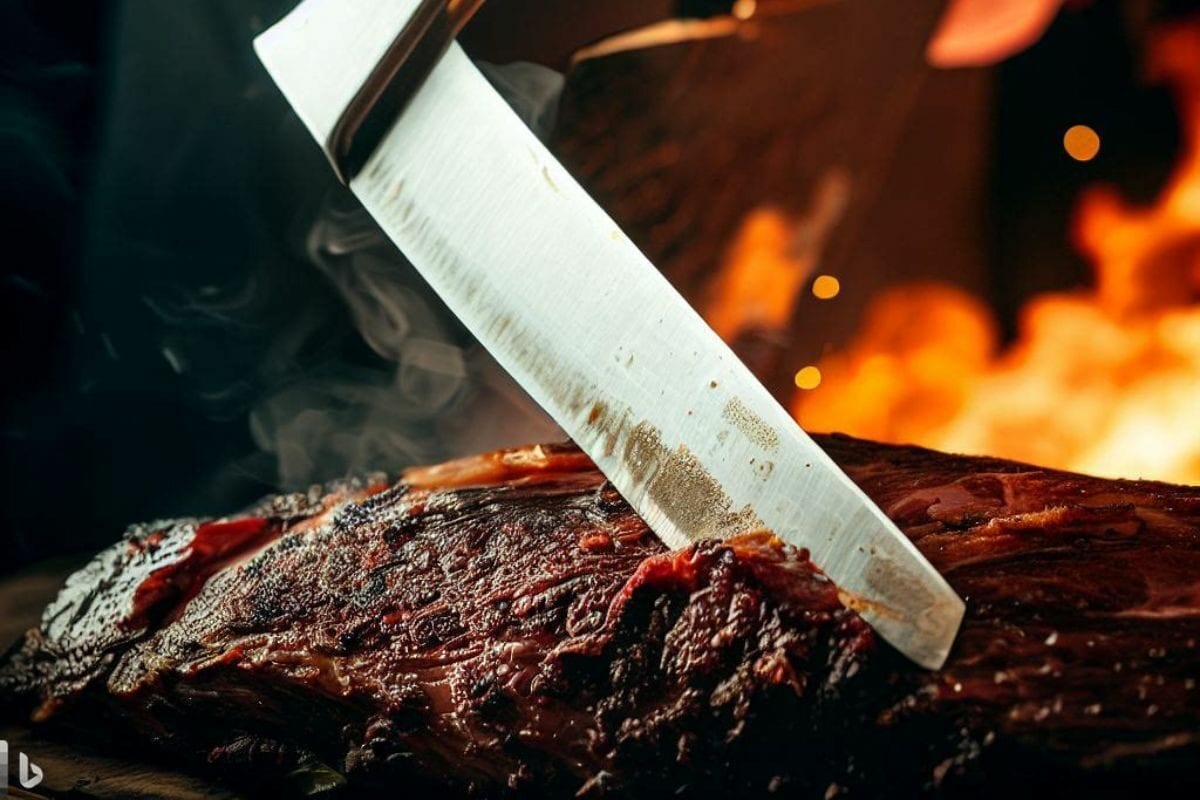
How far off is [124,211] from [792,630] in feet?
12.2

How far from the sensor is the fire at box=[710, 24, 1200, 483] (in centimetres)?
372

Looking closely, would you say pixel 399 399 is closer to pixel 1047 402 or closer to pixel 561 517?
pixel 561 517

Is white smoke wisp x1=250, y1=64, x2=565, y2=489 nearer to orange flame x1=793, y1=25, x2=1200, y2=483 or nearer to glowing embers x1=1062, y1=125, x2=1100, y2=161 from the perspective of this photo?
orange flame x1=793, y1=25, x2=1200, y2=483

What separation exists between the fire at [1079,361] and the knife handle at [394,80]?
2.79m

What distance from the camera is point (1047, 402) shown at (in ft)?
12.7

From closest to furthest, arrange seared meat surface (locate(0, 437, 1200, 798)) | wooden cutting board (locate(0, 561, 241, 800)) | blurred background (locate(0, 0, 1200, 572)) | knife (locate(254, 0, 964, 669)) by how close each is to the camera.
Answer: seared meat surface (locate(0, 437, 1200, 798)) → knife (locate(254, 0, 964, 669)) → wooden cutting board (locate(0, 561, 241, 800)) → blurred background (locate(0, 0, 1200, 572))

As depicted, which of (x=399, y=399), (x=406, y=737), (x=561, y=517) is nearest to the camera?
(x=406, y=737)

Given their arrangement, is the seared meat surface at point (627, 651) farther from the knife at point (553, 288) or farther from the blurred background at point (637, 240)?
the blurred background at point (637, 240)

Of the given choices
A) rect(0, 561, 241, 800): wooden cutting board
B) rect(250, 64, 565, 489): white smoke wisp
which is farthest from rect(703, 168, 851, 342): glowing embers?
rect(0, 561, 241, 800): wooden cutting board

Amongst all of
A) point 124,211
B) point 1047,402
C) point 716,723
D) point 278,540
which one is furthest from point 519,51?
point 716,723

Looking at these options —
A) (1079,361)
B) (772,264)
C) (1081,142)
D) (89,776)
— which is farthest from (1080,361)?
(89,776)

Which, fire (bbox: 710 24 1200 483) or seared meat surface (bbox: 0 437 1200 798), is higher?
seared meat surface (bbox: 0 437 1200 798)
